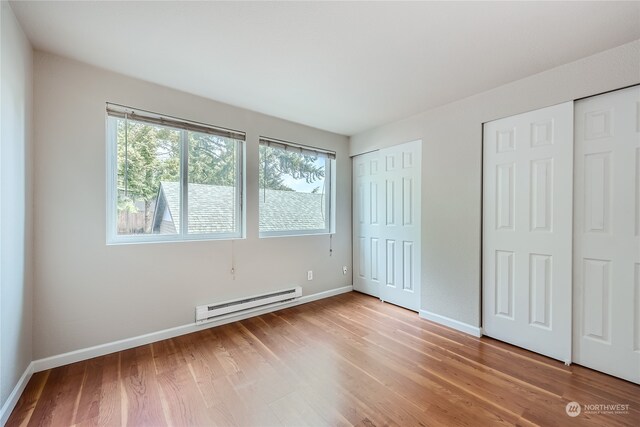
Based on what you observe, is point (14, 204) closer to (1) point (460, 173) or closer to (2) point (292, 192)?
(2) point (292, 192)

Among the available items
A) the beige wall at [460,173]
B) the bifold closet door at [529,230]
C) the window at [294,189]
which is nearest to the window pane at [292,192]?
the window at [294,189]

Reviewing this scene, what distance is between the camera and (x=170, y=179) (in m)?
2.52

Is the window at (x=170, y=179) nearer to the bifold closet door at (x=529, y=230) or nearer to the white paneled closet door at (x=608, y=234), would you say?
the bifold closet door at (x=529, y=230)

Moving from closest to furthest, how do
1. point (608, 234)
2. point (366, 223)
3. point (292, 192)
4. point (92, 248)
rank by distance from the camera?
point (608, 234), point (92, 248), point (292, 192), point (366, 223)

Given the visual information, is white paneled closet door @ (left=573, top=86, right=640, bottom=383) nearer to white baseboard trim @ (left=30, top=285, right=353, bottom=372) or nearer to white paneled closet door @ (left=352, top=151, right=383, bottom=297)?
white paneled closet door @ (left=352, top=151, right=383, bottom=297)

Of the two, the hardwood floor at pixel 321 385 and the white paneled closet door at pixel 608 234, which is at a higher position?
the white paneled closet door at pixel 608 234

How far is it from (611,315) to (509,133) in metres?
1.59

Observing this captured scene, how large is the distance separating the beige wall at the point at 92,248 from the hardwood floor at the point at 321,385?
0.29 m

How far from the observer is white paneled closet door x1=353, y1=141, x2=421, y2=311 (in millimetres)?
3156

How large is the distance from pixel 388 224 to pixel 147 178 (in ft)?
9.01

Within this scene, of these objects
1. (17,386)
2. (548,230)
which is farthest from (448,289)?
(17,386)

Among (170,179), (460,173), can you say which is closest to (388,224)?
(460,173)

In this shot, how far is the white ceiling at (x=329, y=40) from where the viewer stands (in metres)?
1.50

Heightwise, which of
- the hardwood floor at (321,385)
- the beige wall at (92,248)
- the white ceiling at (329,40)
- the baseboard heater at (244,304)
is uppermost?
the white ceiling at (329,40)
